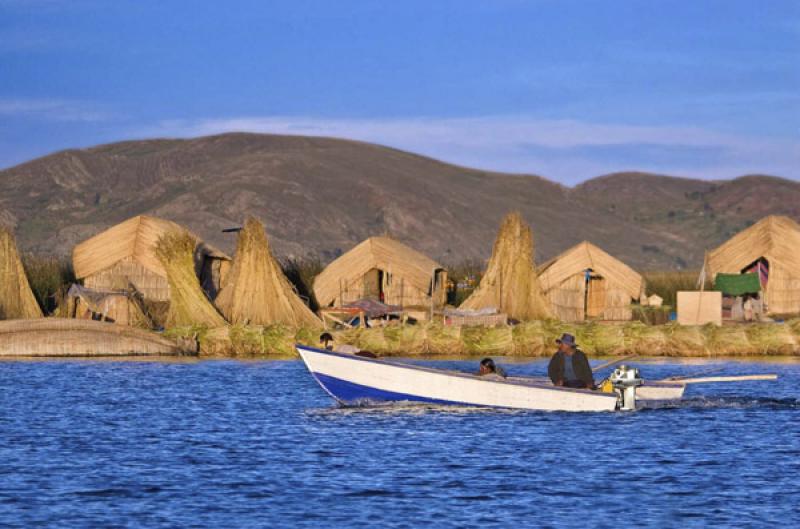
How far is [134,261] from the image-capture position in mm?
58812

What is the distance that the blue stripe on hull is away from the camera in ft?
88.7

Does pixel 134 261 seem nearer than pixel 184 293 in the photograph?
No

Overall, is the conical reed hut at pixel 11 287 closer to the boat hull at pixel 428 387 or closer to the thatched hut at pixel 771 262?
the boat hull at pixel 428 387

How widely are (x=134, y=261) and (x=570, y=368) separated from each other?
34.0 metres

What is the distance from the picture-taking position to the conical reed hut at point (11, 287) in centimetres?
4669

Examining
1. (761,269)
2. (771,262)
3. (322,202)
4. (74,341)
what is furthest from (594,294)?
(322,202)

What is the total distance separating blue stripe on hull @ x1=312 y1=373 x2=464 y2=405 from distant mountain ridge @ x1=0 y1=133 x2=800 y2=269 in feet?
302

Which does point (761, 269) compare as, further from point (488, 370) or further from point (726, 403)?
point (488, 370)

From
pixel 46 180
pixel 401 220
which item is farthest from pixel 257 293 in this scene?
pixel 46 180

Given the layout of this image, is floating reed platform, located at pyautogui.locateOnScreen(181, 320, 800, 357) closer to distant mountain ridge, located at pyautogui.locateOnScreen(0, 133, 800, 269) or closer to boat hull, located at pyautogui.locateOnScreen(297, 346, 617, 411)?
boat hull, located at pyautogui.locateOnScreen(297, 346, 617, 411)

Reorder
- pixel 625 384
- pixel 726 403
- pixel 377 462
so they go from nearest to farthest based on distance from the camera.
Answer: pixel 377 462
pixel 625 384
pixel 726 403

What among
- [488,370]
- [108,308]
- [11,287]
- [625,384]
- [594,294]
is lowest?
[625,384]

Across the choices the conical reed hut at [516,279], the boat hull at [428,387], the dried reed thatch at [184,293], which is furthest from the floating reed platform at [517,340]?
the boat hull at [428,387]

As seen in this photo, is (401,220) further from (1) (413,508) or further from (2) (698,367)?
(1) (413,508)
